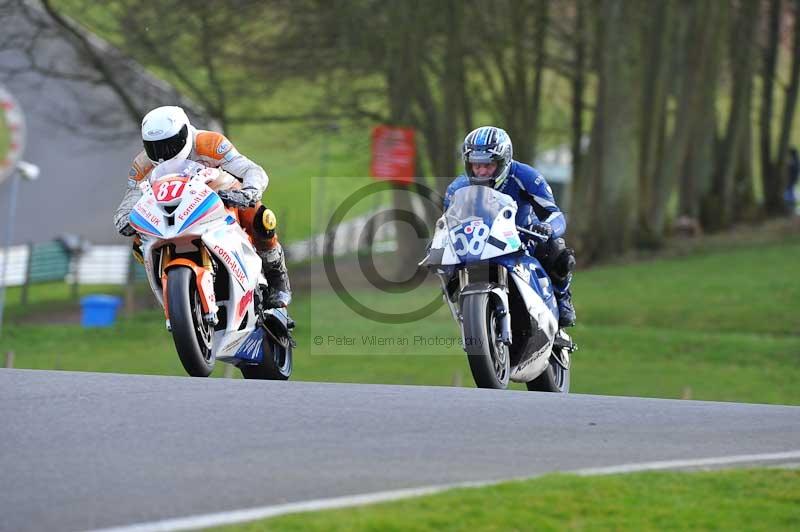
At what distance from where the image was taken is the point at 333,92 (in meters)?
36.5

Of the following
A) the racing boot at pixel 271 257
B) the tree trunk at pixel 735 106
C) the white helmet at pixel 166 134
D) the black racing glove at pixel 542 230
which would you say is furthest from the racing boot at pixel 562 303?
the tree trunk at pixel 735 106

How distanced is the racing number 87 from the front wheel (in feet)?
6.05

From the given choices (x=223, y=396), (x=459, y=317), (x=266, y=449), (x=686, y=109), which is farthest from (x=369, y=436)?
(x=686, y=109)

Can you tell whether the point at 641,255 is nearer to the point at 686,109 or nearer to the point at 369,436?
the point at 686,109

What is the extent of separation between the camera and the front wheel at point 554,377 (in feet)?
41.1

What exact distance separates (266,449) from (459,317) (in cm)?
387

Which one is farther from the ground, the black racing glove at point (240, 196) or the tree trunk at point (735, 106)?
the tree trunk at point (735, 106)

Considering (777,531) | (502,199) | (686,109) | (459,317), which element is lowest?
(777,531)

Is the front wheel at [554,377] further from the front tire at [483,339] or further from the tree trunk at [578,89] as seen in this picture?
the tree trunk at [578,89]

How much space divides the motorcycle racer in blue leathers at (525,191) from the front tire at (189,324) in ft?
6.77

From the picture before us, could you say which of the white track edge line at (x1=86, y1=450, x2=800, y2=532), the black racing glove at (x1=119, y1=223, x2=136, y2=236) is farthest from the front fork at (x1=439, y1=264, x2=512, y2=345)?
the white track edge line at (x1=86, y1=450, x2=800, y2=532)

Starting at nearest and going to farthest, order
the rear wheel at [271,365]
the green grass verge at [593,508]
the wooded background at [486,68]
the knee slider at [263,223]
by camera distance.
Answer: the green grass verge at [593,508], the knee slider at [263,223], the rear wheel at [271,365], the wooded background at [486,68]

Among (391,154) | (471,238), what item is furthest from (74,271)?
(471,238)

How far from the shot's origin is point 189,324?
33.6 ft
